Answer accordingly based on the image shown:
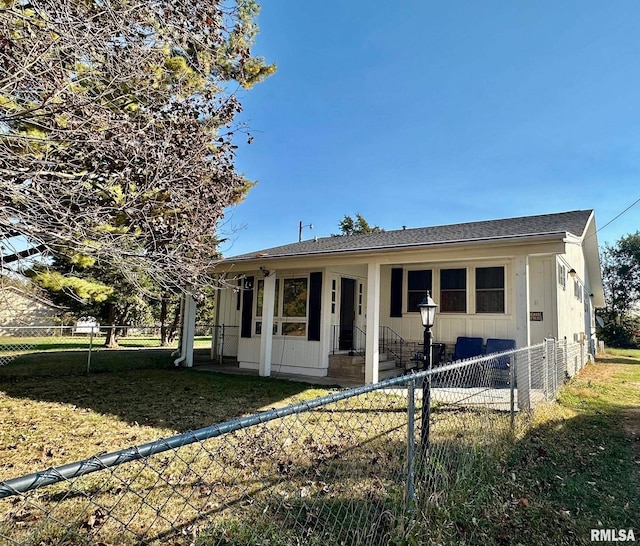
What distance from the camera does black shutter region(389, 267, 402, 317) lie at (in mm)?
12234

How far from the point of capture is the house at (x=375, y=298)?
9.84m

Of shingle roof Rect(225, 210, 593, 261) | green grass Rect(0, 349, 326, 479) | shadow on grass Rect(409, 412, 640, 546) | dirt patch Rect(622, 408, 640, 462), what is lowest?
green grass Rect(0, 349, 326, 479)

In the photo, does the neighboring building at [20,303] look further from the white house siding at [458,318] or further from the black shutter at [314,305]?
the white house siding at [458,318]

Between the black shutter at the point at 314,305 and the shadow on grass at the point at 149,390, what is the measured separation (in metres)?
1.61

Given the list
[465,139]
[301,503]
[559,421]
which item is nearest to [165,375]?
[301,503]

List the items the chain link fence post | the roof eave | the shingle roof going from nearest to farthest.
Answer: the chain link fence post
the roof eave
the shingle roof

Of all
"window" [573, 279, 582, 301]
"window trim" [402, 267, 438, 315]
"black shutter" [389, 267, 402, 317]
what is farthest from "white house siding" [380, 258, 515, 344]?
"window" [573, 279, 582, 301]

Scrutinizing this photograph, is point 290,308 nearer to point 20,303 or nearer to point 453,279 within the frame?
point 453,279

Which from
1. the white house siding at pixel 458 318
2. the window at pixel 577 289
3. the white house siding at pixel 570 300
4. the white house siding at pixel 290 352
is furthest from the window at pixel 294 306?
the window at pixel 577 289

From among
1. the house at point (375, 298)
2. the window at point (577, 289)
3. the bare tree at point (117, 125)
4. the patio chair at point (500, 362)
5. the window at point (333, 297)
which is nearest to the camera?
the bare tree at point (117, 125)

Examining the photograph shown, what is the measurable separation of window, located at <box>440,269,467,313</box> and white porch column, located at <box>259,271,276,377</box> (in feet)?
16.0

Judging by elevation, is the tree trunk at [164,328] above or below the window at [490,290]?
below

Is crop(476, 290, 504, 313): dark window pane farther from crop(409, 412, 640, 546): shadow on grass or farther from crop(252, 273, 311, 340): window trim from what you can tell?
crop(409, 412, 640, 546): shadow on grass

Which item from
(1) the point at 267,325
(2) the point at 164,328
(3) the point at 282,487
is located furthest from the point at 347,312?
(2) the point at 164,328
